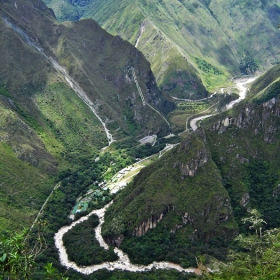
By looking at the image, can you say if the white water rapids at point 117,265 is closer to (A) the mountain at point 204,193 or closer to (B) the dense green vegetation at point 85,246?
(B) the dense green vegetation at point 85,246

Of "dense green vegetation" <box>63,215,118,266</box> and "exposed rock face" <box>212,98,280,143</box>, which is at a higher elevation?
"dense green vegetation" <box>63,215,118,266</box>

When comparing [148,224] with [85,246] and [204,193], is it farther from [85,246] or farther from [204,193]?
[85,246]

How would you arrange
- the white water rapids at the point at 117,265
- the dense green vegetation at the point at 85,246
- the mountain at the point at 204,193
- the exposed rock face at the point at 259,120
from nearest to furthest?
the white water rapids at the point at 117,265, the dense green vegetation at the point at 85,246, the mountain at the point at 204,193, the exposed rock face at the point at 259,120

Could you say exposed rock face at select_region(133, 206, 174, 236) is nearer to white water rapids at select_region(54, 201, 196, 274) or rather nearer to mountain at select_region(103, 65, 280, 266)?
mountain at select_region(103, 65, 280, 266)

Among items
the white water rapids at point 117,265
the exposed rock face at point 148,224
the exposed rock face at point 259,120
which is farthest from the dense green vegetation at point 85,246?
the exposed rock face at point 259,120

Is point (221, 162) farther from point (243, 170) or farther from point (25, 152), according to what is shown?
point (25, 152)

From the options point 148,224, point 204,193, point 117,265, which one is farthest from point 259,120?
point 117,265

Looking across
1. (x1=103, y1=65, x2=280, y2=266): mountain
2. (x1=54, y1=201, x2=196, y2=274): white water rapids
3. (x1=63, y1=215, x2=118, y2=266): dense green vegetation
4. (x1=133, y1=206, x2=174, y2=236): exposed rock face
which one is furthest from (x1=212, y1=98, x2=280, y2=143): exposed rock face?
(x1=63, y1=215, x2=118, y2=266): dense green vegetation

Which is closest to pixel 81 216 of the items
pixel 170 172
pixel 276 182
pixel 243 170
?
pixel 170 172
